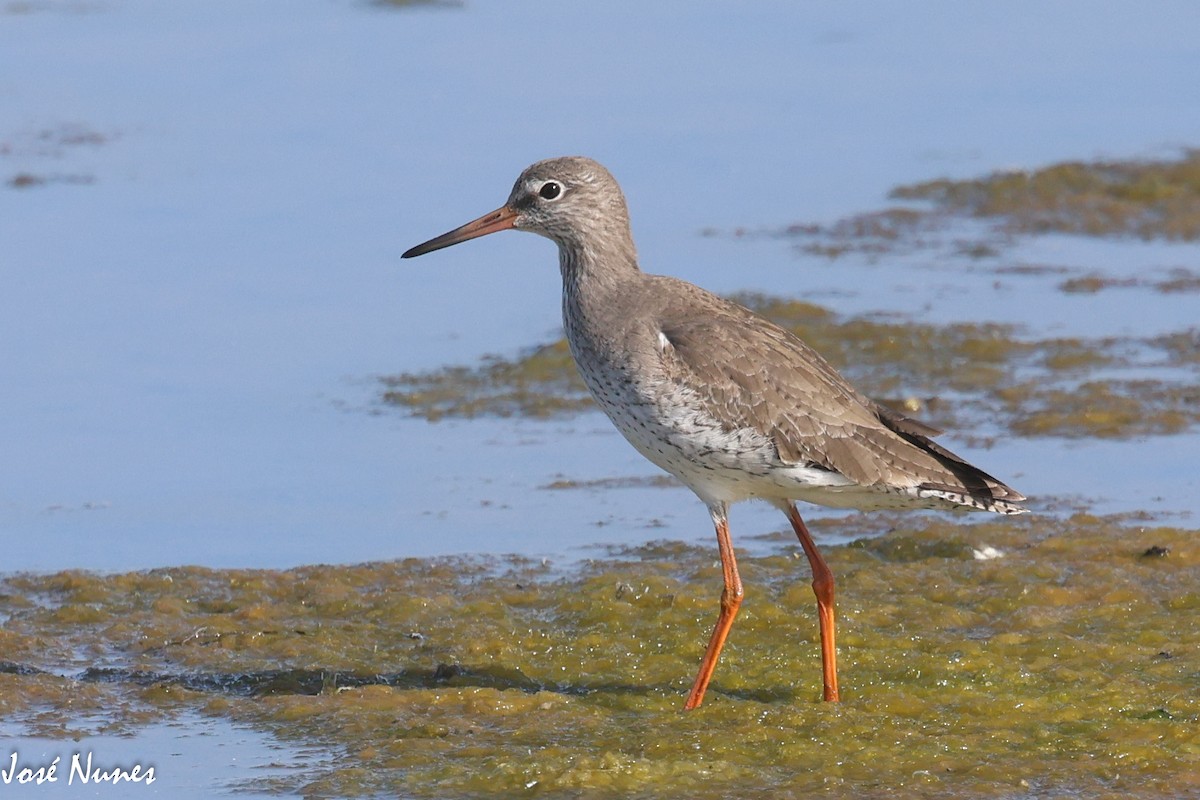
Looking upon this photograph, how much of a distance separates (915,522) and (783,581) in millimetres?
1160

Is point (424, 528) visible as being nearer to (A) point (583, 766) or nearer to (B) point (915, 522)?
(B) point (915, 522)

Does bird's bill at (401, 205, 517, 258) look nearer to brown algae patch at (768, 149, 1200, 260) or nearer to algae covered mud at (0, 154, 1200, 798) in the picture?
algae covered mud at (0, 154, 1200, 798)

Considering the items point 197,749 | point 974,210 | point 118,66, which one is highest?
Answer: point 118,66

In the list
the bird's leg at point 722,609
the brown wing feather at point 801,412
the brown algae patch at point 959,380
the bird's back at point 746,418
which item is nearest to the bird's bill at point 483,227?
the bird's back at point 746,418

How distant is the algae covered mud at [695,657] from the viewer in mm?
6918

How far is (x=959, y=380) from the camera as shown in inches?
453

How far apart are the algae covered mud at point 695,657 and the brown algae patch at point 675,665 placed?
0.04 ft

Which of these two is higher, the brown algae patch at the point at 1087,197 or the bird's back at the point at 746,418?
the brown algae patch at the point at 1087,197

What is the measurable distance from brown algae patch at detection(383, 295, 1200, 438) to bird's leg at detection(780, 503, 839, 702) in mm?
3124

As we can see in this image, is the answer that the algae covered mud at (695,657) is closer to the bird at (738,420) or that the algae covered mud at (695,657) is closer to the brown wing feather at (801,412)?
the bird at (738,420)

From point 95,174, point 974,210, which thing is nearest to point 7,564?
point 95,174

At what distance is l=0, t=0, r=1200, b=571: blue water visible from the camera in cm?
1004

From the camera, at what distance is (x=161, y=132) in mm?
15914

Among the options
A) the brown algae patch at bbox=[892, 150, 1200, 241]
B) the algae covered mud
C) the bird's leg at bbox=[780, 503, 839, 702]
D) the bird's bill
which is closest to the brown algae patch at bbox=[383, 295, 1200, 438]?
the algae covered mud
